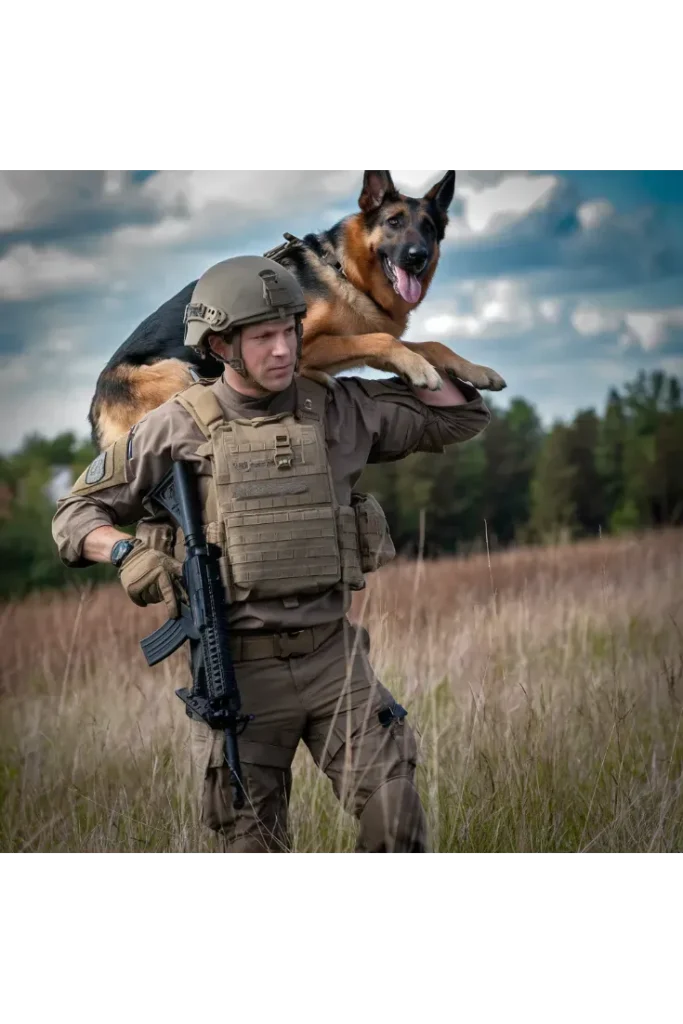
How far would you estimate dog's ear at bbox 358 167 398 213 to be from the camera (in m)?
3.64

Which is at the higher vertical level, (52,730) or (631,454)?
(631,454)

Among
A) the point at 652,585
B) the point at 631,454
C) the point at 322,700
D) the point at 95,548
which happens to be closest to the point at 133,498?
the point at 95,548

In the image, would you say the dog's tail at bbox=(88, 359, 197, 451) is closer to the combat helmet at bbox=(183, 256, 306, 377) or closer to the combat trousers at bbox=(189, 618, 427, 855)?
the combat helmet at bbox=(183, 256, 306, 377)

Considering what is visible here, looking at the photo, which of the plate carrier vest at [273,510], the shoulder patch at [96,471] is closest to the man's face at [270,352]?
the plate carrier vest at [273,510]

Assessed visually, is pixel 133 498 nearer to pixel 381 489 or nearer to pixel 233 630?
pixel 233 630

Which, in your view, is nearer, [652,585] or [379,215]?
[379,215]

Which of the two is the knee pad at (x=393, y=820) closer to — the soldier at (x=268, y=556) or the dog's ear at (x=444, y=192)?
the soldier at (x=268, y=556)

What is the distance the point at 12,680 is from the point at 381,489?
8.12 metres

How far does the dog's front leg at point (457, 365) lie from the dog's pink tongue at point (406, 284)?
155 mm

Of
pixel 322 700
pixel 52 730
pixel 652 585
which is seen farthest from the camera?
pixel 652 585

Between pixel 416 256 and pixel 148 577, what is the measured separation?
1396mm

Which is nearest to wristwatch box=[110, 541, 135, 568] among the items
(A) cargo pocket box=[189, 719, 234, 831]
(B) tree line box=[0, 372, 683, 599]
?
(A) cargo pocket box=[189, 719, 234, 831]
